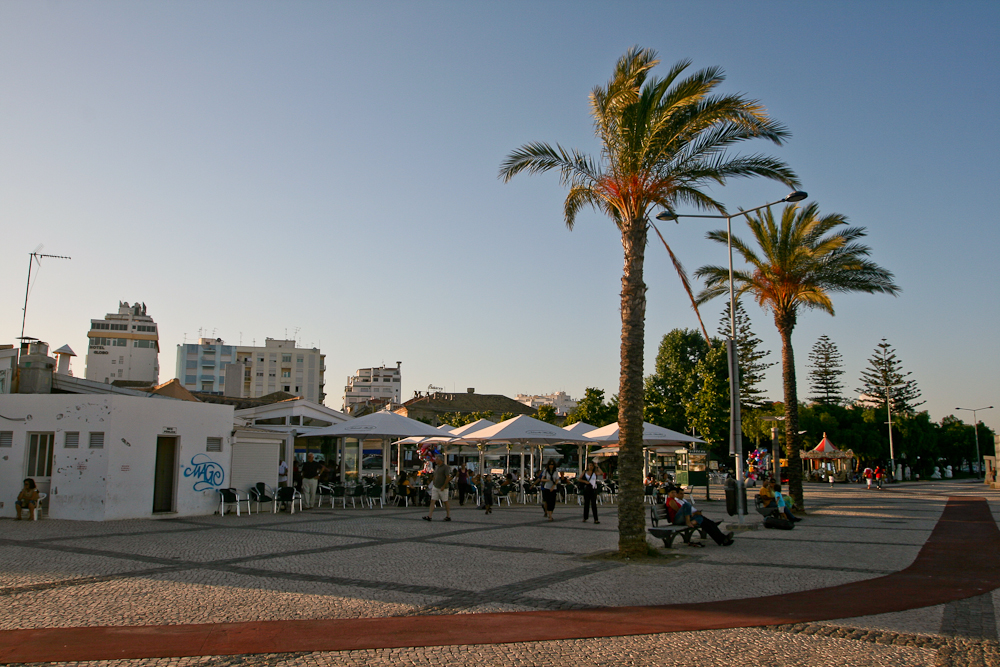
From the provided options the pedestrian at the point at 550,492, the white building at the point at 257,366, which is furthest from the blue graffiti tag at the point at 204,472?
the white building at the point at 257,366

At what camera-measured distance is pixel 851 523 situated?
57.9 ft

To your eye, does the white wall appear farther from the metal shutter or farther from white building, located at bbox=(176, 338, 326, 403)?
white building, located at bbox=(176, 338, 326, 403)

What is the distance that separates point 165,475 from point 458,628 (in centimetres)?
1364

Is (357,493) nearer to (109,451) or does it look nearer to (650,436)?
(109,451)

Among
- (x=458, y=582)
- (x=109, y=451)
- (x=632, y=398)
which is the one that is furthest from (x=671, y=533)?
(x=109, y=451)

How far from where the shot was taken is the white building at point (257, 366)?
10506 centimetres

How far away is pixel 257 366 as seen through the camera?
108 meters

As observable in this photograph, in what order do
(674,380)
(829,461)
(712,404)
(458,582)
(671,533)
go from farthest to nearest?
(674,380) → (829,461) → (712,404) → (671,533) → (458,582)

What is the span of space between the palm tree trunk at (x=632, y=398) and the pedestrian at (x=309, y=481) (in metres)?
11.8

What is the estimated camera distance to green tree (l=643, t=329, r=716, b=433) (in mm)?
55219

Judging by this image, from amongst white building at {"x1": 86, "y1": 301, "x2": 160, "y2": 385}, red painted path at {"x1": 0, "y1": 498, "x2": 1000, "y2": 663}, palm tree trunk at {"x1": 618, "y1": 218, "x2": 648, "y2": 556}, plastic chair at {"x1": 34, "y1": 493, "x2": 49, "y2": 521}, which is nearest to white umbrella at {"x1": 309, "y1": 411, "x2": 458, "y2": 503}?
plastic chair at {"x1": 34, "y1": 493, "x2": 49, "y2": 521}

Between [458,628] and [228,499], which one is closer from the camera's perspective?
[458,628]

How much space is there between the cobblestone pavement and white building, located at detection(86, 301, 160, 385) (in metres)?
88.7

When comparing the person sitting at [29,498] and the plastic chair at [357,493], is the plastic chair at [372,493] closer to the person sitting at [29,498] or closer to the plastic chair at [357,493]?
the plastic chair at [357,493]
